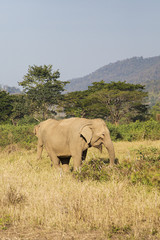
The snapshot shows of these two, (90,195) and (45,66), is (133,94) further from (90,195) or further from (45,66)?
(90,195)

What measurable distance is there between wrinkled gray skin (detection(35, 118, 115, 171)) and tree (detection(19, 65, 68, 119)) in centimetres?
3452

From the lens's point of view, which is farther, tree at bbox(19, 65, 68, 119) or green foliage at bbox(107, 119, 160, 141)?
tree at bbox(19, 65, 68, 119)

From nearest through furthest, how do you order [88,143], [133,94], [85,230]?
[85,230] < [88,143] < [133,94]

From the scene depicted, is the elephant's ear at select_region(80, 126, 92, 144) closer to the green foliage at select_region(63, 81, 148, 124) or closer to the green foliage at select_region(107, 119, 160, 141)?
the green foliage at select_region(107, 119, 160, 141)

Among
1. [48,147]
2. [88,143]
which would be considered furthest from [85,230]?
[48,147]

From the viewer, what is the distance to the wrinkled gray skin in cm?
776

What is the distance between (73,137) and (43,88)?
124 feet

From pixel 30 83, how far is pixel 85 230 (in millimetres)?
44417

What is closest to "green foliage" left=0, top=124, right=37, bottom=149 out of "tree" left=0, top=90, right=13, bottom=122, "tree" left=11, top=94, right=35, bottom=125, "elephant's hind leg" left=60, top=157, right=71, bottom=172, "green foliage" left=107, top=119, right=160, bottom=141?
"green foliage" left=107, top=119, right=160, bottom=141

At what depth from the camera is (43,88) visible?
147 feet

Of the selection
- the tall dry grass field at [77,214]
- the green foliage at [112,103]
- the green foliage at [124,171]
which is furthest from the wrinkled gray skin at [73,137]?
the green foliage at [112,103]

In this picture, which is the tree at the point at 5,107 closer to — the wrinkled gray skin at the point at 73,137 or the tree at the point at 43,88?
the tree at the point at 43,88

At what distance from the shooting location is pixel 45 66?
48.3 meters

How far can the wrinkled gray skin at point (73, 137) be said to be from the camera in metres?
7.76
